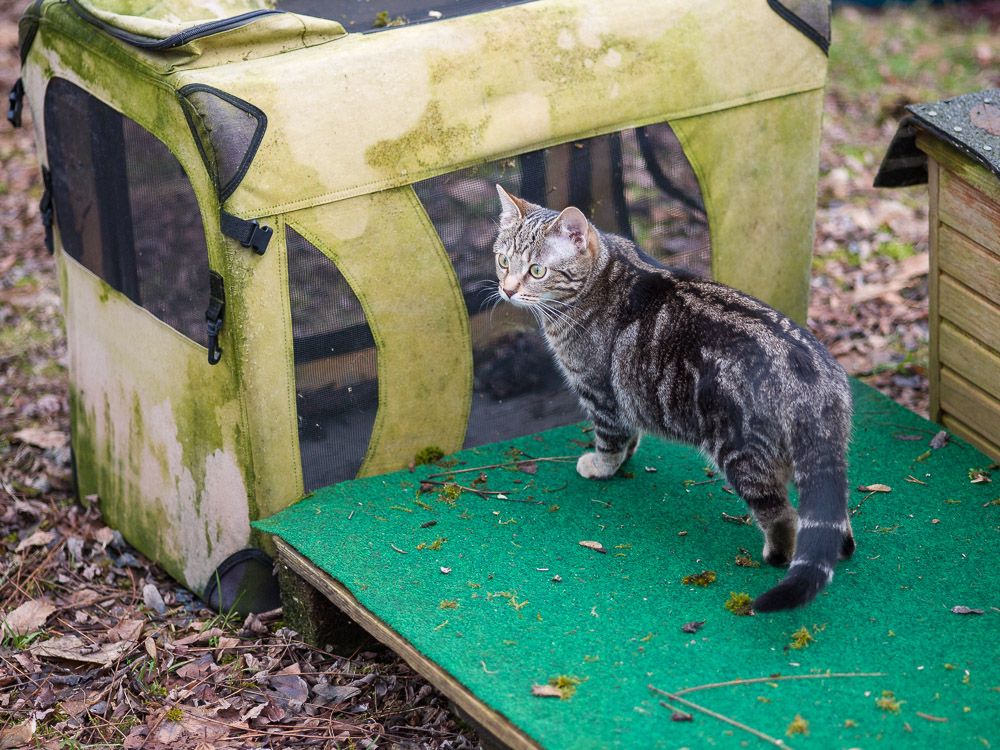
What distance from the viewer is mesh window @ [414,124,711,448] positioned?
12.3ft

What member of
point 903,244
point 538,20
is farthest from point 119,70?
point 903,244

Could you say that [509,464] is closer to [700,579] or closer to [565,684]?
[700,579]

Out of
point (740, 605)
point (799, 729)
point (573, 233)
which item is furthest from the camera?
point (573, 233)

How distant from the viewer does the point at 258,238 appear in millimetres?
3305

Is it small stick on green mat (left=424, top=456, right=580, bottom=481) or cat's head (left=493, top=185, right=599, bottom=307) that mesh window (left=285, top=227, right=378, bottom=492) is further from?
cat's head (left=493, top=185, right=599, bottom=307)

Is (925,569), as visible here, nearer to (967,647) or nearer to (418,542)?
(967,647)

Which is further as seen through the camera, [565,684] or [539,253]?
[539,253]

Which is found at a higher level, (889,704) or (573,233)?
(573,233)

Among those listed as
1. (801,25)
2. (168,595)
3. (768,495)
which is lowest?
(168,595)

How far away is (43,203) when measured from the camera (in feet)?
14.0

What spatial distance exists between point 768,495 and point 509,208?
4.35 feet

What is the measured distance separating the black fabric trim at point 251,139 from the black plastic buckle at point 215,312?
29cm

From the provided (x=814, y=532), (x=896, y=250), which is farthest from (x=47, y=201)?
(x=896, y=250)

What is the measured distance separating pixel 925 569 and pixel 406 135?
7.22 ft
